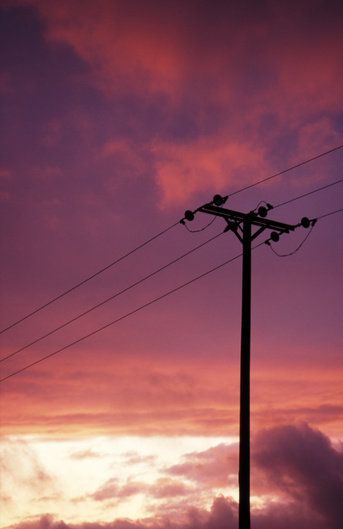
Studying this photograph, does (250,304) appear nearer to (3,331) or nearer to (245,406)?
(245,406)

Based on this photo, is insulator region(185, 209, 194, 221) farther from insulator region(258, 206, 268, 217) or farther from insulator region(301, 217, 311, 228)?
insulator region(301, 217, 311, 228)

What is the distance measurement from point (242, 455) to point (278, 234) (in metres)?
7.62

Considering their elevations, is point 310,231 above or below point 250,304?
above

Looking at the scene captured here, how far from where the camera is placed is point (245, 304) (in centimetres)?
2156

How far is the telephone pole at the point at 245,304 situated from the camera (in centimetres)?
1941

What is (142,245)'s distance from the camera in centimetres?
2747

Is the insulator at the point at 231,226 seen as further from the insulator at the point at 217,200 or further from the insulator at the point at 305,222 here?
the insulator at the point at 305,222

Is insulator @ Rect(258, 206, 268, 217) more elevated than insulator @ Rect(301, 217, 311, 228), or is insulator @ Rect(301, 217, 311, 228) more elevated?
insulator @ Rect(301, 217, 311, 228)

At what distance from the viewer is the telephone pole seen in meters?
19.4

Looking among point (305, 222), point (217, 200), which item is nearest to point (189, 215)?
point (217, 200)

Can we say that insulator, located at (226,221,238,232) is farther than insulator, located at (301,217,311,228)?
No

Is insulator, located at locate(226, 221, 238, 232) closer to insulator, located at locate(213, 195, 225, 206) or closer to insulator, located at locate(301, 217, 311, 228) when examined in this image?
insulator, located at locate(213, 195, 225, 206)

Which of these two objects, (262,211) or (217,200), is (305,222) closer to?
(262,211)

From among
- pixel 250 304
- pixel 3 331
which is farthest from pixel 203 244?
pixel 3 331
